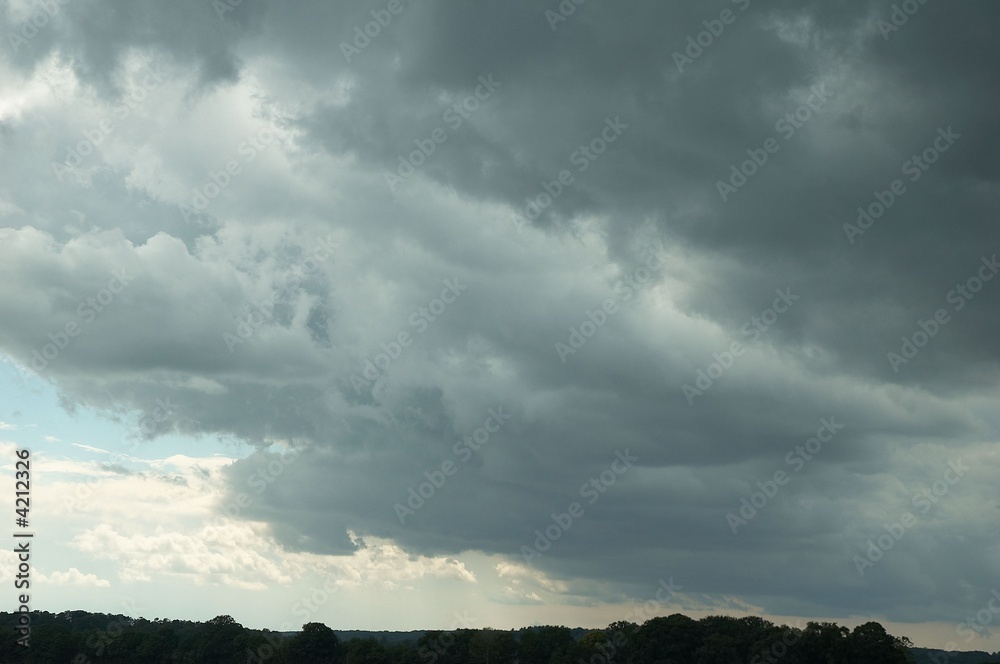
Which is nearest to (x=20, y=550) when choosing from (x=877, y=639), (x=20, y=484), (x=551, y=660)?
(x=20, y=484)

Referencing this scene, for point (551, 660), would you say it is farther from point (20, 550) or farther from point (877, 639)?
point (20, 550)

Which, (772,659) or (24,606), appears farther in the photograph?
(772,659)

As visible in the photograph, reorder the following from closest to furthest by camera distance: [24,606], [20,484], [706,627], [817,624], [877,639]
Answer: [20,484] → [24,606] → [877,639] → [817,624] → [706,627]

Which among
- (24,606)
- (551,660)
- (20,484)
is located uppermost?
(20,484)

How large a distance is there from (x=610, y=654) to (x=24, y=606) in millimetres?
137639

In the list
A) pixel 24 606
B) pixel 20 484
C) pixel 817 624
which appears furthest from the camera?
pixel 817 624

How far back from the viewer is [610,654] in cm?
19450

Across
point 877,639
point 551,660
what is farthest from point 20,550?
point 551,660

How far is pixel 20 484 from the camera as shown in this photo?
76.2 metres

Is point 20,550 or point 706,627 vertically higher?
point 20,550

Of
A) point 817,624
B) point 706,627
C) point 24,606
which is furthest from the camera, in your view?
point 706,627

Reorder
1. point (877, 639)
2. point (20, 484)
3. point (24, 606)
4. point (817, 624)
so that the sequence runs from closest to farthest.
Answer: point (20, 484) → point (24, 606) → point (877, 639) → point (817, 624)

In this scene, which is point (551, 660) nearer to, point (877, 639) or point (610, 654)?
point (610, 654)

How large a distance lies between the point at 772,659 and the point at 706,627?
31.5m
